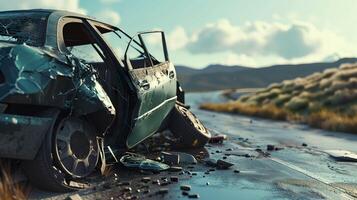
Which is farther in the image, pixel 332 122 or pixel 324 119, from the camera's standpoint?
pixel 324 119

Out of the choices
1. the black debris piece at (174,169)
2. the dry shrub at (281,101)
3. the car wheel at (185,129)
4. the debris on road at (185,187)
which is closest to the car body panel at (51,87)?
the black debris piece at (174,169)

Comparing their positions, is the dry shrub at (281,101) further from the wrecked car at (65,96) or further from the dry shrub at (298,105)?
the wrecked car at (65,96)

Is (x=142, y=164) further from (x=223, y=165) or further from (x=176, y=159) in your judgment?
(x=223, y=165)

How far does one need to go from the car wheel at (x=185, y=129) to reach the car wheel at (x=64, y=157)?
3.46m

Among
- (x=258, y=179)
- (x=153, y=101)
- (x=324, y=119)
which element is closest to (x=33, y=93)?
(x=153, y=101)

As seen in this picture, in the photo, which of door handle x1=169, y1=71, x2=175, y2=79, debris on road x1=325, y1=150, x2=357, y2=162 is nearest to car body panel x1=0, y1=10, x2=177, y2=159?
door handle x1=169, y1=71, x2=175, y2=79

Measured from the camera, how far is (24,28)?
Answer: 631 cm

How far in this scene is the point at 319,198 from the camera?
6.17 metres

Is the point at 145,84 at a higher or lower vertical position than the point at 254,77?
lower

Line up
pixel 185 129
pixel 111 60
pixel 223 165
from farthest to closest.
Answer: pixel 185 129 → pixel 223 165 → pixel 111 60

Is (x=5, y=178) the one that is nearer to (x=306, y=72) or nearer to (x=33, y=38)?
(x=33, y=38)

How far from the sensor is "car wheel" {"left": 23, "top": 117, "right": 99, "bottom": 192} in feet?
18.2

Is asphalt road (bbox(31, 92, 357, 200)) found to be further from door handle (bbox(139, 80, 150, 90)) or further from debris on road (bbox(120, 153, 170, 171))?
door handle (bbox(139, 80, 150, 90))

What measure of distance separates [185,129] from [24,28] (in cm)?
418
